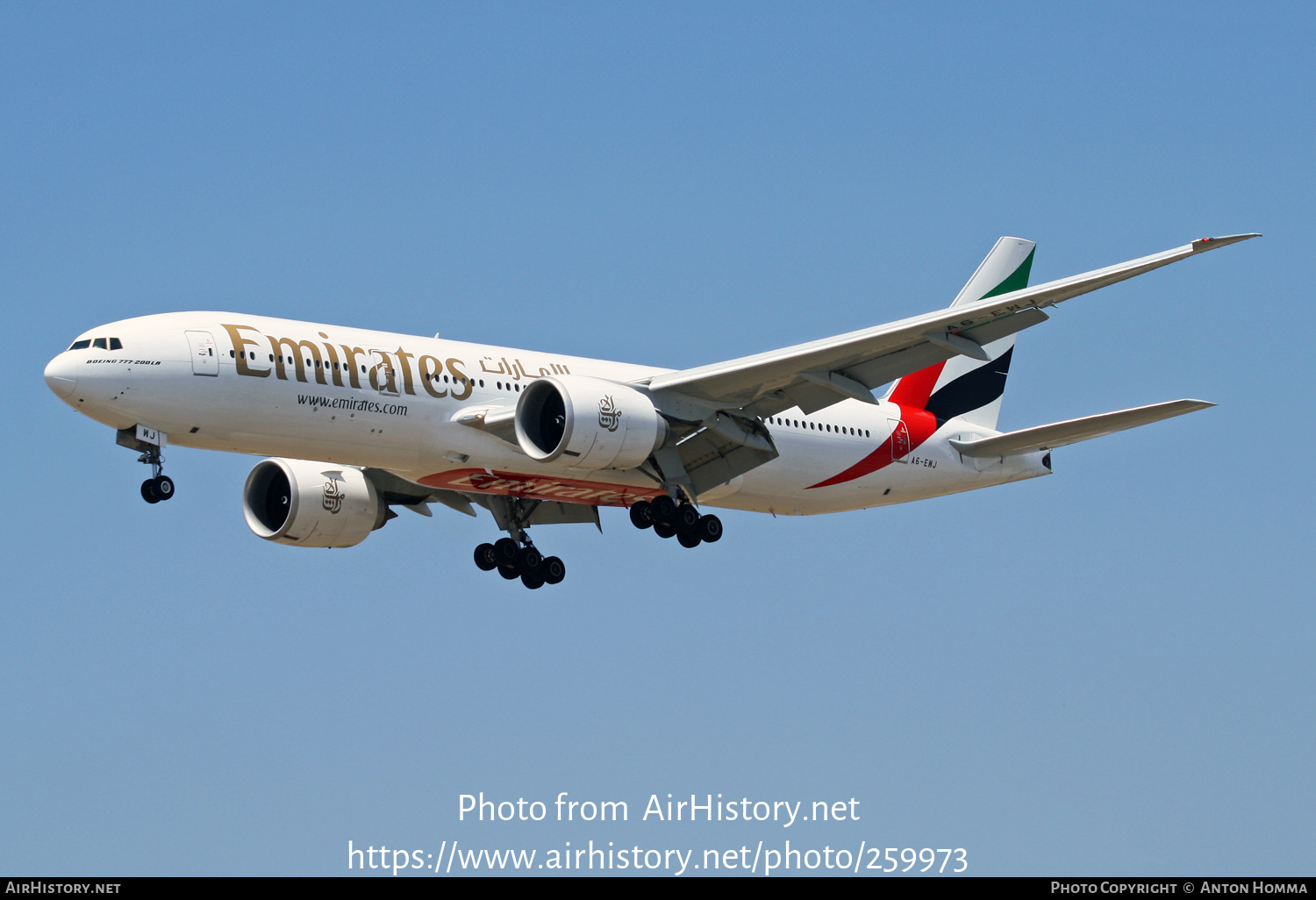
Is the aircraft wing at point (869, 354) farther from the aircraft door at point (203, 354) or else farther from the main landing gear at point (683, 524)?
the aircraft door at point (203, 354)

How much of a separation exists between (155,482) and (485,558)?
33.0ft

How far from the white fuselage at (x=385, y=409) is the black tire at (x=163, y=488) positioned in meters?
0.81

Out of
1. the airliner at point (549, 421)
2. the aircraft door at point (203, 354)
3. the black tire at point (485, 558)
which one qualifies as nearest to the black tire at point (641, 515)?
the airliner at point (549, 421)

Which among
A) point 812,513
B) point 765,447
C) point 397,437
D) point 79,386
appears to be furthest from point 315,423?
point 812,513

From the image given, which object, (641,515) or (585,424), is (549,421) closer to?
(585,424)

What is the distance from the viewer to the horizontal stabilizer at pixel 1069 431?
32250 millimetres

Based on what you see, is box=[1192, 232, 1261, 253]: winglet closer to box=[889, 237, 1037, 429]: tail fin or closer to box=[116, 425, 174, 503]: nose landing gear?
box=[889, 237, 1037, 429]: tail fin

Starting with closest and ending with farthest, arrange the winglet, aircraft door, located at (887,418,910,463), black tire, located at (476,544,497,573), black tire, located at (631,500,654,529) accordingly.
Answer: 1. the winglet
2. black tire, located at (631,500,654,529)
3. aircraft door, located at (887,418,910,463)
4. black tire, located at (476,544,497,573)

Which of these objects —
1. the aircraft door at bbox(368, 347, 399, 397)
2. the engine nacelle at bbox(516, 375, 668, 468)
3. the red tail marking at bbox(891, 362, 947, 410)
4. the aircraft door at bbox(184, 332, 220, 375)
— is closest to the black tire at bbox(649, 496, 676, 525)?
the engine nacelle at bbox(516, 375, 668, 468)

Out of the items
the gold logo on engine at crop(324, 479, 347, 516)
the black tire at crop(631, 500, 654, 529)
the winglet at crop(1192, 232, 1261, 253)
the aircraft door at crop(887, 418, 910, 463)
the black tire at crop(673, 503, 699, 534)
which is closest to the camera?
the winglet at crop(1192, 232, 1261, 253)

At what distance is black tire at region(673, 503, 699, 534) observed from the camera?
113ft

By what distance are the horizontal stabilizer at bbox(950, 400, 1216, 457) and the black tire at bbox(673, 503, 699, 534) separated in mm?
7358

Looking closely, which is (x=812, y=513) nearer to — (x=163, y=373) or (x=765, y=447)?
(x=765, y=447)
